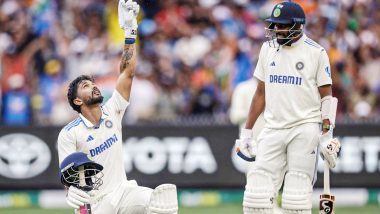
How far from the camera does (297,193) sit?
315 inches

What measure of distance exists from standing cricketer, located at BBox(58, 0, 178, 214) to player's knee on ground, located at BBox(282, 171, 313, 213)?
83 centimetres

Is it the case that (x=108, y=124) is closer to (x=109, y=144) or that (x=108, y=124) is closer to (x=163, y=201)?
(x=109, y=144)

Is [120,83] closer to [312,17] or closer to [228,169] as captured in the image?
[228,169]

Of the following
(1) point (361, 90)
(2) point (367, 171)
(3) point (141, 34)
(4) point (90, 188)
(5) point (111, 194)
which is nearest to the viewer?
(4) point (90, 188)

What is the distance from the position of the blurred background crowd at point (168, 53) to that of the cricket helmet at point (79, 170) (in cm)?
571

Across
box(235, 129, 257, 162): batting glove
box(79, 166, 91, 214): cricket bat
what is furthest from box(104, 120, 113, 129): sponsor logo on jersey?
box(235, 129, 257, 162): batting glove

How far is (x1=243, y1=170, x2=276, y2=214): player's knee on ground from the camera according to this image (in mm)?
8078

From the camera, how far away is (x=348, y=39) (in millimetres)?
14516

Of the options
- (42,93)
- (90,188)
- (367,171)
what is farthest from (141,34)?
(90,188)

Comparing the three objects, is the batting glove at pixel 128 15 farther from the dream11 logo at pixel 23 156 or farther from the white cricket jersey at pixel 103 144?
the dream11 logo at pixel 23 156

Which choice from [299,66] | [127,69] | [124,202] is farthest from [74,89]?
[299,66]

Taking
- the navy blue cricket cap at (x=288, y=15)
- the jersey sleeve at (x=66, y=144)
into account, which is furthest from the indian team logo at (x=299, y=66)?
the jersey sleeve at (x=66, y=144)

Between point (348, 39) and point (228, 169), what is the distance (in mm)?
2854

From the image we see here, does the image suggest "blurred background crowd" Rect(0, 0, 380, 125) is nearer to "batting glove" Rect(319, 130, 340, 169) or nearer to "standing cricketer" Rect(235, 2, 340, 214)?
"standing cricketer" Rect(235, 2, 340, 214)
